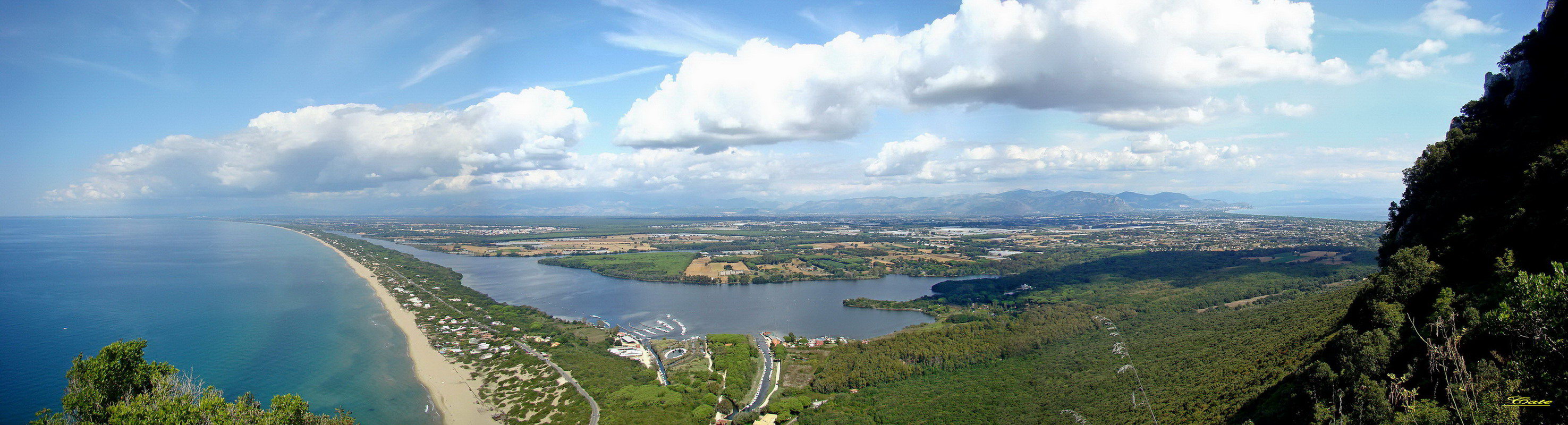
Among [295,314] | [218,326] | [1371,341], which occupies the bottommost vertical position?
[218,326]

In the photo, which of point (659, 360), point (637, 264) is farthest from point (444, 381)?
point (637, 264)

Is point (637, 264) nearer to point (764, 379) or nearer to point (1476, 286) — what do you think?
point (764, 379)

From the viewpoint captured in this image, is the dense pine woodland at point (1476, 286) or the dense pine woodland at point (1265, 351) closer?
the dense pine woodland at point (1476, 286)

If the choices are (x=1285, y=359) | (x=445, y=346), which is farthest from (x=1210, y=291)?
(x=445, y=346)

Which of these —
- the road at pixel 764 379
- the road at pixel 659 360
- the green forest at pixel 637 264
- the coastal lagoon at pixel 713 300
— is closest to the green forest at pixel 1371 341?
the road at pixel 764 379

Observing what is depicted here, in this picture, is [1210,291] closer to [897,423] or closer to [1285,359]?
[1285,359]
